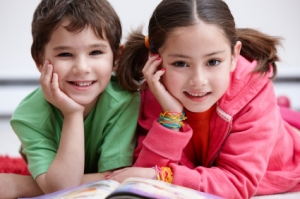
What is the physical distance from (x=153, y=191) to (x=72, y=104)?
14.4 inches

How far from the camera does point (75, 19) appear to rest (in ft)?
3.92

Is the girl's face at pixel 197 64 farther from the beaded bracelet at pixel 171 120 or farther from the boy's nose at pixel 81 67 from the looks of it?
the boy's nose at pixel 81 67

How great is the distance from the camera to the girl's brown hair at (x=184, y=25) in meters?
1.15

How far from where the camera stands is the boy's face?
3.93 feet

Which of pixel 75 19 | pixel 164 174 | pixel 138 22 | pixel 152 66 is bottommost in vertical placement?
pixel 164 174

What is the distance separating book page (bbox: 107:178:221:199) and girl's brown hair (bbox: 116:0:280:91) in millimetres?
341

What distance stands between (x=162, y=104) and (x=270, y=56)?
1.03 ft

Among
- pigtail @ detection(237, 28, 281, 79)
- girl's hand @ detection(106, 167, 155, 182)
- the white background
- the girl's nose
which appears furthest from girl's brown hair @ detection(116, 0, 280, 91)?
the white background

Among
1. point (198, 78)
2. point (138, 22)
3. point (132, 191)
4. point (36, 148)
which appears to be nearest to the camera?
point (132, 191)

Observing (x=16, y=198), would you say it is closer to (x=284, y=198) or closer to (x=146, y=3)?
(x=284, y=198)

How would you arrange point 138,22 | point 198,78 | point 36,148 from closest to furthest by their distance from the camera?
point 198,78 → point 36,148 → point 138,22

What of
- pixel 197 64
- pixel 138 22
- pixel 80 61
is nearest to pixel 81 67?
pixel 80 61

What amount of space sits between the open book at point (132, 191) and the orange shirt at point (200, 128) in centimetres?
23

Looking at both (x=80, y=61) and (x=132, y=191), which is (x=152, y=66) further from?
(x=132, y=191)
